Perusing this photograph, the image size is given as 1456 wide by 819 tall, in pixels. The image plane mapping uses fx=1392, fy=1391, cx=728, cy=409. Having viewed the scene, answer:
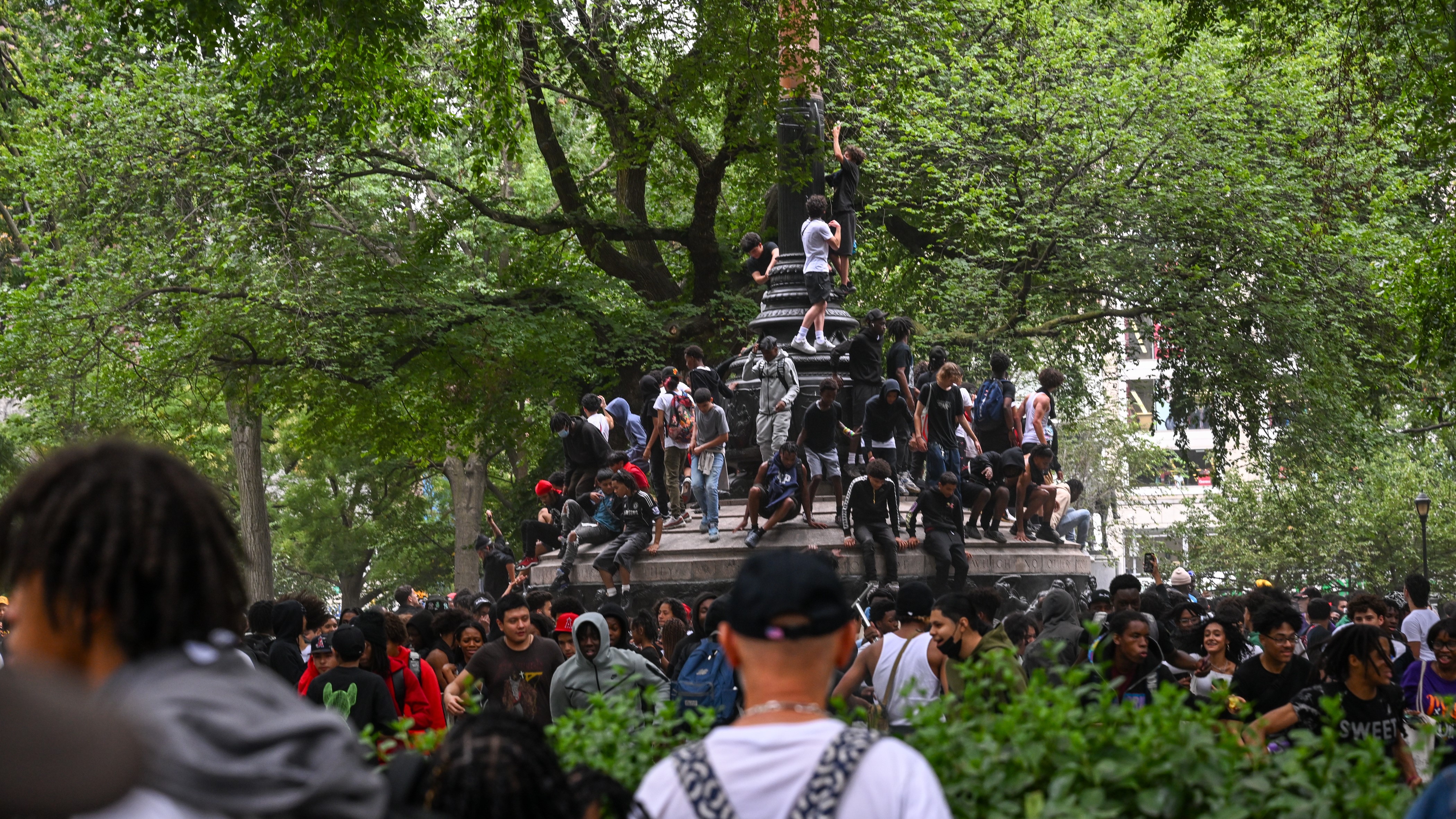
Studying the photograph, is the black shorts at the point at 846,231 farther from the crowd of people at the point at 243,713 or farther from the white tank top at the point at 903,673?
the crowd of people at the point at 243,713

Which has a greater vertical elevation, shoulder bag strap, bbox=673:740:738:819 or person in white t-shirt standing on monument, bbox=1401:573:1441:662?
shoulder bag strap, bbox=673:740:738:819

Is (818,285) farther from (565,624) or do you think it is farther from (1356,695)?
(1356,695)

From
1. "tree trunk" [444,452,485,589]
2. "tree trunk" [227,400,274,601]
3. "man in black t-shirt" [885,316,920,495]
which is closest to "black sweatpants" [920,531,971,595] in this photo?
"man in black t-shirt" [885,316,920,495]

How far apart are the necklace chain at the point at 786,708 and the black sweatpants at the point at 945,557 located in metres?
11.4

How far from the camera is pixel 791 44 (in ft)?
48.9

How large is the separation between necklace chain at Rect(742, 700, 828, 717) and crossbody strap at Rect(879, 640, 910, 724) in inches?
165

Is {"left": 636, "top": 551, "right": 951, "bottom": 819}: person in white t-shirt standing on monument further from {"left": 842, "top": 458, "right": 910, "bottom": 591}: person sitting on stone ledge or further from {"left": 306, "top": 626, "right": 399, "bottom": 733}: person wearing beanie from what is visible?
{"left": 842, "top": 458, "right": 910, "bottom": 591}: person sitting on stone ledge

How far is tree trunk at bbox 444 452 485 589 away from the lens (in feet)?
114

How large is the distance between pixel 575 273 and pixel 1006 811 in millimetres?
21391

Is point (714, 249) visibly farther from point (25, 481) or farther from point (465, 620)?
point (25, 481)

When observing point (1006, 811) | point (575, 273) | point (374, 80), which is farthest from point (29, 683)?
point (575, 273)

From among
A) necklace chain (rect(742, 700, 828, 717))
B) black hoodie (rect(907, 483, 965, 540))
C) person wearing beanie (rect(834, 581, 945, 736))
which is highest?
black hoodie (rect(907, 483, 965, 540))

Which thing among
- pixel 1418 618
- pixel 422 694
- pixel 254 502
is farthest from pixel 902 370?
pixel 254 502

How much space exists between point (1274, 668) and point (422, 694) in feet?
14.7
